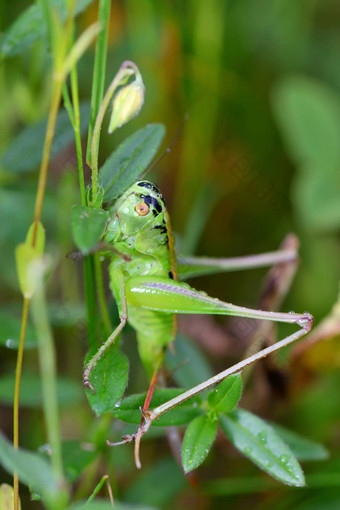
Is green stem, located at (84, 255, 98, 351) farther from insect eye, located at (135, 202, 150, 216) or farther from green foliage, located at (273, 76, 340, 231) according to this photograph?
green foliage, located at (273, 76, 340, 231)

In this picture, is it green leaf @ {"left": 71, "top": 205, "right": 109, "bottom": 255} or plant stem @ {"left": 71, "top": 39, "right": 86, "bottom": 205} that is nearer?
green leaf @ {"left": 71, "top": 205, "right": 109, "bottom": 255}

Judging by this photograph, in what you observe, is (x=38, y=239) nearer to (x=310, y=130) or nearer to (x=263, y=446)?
(x=263, y=446)

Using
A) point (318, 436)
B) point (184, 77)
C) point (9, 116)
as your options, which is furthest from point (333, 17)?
point (318, 436)

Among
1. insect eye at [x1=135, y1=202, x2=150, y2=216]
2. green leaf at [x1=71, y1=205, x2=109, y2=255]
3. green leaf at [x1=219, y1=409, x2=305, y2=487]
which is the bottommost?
green leaf at [x1=219, y1=409, x2=305, y2=487]

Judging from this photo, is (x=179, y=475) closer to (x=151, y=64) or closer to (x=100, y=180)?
(x=100, y=180)

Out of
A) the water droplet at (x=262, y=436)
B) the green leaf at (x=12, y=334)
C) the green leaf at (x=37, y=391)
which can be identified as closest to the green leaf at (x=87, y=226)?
the green leaf at (x=12, y=334)

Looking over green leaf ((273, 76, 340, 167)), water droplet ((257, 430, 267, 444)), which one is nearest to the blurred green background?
green leaf ((273, 76, 340, 167))

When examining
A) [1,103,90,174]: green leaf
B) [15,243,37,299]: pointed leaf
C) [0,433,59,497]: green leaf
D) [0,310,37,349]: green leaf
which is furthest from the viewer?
[1,103,90,174]: green leaf
